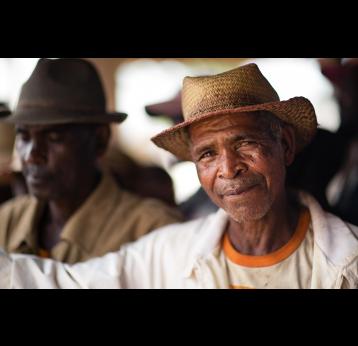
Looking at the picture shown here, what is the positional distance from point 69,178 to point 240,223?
3.07ft

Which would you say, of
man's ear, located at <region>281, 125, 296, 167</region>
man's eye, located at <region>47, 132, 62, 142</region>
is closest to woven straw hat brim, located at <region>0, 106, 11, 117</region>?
man's eye, located at <region>47, 132, 62, 142</region>

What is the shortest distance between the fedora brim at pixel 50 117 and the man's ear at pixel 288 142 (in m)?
0.91

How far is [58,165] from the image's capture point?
239 cm

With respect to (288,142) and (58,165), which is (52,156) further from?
(288,142)

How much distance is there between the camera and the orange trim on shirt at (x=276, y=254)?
5.96ft

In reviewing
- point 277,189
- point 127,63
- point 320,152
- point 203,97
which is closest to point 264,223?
point 277,189

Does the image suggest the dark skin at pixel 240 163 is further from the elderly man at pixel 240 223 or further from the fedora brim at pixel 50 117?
the fedora brim at pixel 50 117

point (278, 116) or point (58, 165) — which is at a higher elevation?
point (278, 116)

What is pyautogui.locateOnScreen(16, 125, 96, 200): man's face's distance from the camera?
234 cm

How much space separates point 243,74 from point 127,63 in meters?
1.55

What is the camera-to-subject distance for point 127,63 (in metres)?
3.16

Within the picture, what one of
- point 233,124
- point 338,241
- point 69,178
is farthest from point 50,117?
point 338,241

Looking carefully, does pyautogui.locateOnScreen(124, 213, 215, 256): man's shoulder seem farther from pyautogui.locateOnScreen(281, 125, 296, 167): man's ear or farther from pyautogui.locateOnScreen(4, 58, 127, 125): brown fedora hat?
pyautogui.locateOnScreen(4, 58, 127, 125): brown fedora hat

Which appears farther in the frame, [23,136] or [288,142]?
[23,136]
